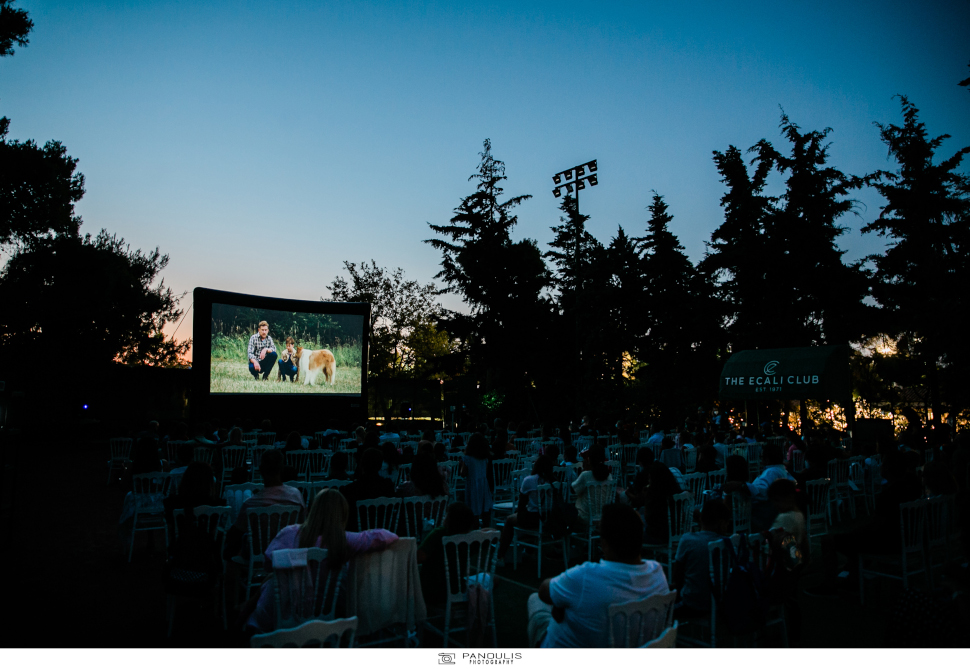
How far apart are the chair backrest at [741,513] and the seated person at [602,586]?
2773mm

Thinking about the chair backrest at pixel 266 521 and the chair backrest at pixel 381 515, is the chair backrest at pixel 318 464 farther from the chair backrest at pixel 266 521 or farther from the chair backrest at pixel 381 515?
the chair backrest at pixel 266 521

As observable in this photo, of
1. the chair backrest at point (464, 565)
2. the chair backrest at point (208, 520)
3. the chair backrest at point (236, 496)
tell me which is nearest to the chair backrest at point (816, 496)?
the chair backrest at point (464, 565)

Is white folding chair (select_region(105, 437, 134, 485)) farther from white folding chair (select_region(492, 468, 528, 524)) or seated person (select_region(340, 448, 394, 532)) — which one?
seated person (select_region(340, 448, 394, 532))

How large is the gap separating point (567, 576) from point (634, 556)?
30cm

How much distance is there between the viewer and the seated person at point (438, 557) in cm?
338

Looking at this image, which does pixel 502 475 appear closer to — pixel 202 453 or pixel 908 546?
pixel 202 453

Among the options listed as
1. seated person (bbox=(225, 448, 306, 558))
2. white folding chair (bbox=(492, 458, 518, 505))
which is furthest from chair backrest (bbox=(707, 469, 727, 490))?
seated person (bbox=(225, 448, 306, 558))

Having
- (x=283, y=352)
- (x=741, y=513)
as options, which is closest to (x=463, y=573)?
(x=741, y=513)

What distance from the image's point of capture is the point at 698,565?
3164 millimetres

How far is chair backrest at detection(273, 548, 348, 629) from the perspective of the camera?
8.93 ft

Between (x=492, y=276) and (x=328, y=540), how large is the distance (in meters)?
20.9

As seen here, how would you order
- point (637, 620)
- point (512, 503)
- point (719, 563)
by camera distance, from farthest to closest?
1. point (512, 503)
2. point (719, 563)
3. point (637, 620)

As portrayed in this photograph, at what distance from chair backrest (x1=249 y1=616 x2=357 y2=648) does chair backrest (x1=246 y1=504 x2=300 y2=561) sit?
205 centimetres
